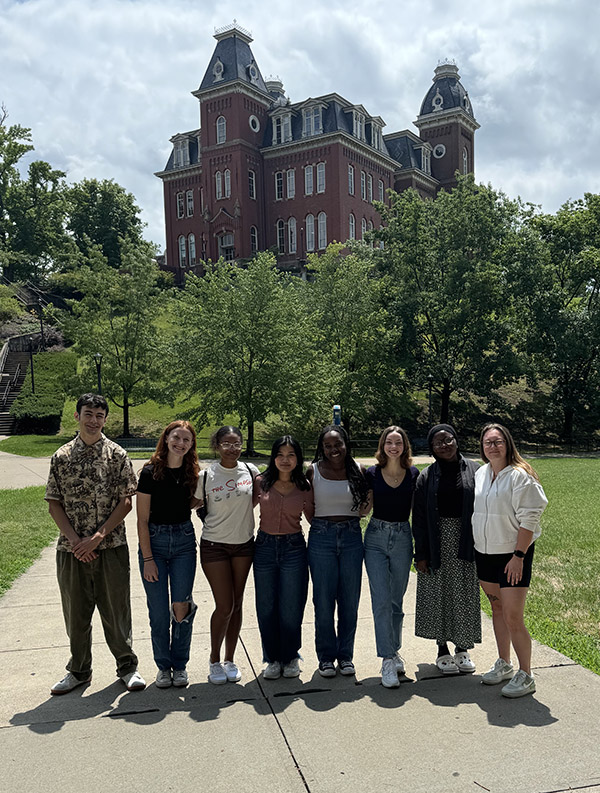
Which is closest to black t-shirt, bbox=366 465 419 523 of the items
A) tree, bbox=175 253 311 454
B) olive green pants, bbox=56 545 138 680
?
olive green pants, bbox=56 545 138 680

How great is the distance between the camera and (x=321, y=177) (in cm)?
5809

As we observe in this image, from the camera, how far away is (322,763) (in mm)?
3924

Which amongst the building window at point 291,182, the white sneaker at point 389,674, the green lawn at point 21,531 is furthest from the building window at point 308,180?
the white sneaker at point 389,674

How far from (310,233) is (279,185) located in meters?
5.31

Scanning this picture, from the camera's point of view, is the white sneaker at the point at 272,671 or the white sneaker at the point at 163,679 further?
the white sneaker at the point at 272,671

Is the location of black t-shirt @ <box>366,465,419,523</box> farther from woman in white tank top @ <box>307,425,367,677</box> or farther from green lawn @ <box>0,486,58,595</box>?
green lawn @ <box>0,486,58,595</box>

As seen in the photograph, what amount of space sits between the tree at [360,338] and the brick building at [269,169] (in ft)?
73.1

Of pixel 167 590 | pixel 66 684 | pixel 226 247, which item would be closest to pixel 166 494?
pixel 167 590

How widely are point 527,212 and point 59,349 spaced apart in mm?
29576

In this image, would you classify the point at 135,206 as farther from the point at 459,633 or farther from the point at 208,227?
the point at 459,633

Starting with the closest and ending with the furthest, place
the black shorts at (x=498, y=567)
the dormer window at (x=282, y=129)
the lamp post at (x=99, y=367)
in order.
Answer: the black shorts at (x=498, y=567) → the lamp post at (x=99, y=367) → the dormer window at (x=282, y=129)

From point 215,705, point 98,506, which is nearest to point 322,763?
point 215,705

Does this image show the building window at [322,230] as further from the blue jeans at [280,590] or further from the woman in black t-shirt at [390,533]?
the blue jeans at [280,590]

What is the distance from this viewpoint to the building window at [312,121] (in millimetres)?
57844
